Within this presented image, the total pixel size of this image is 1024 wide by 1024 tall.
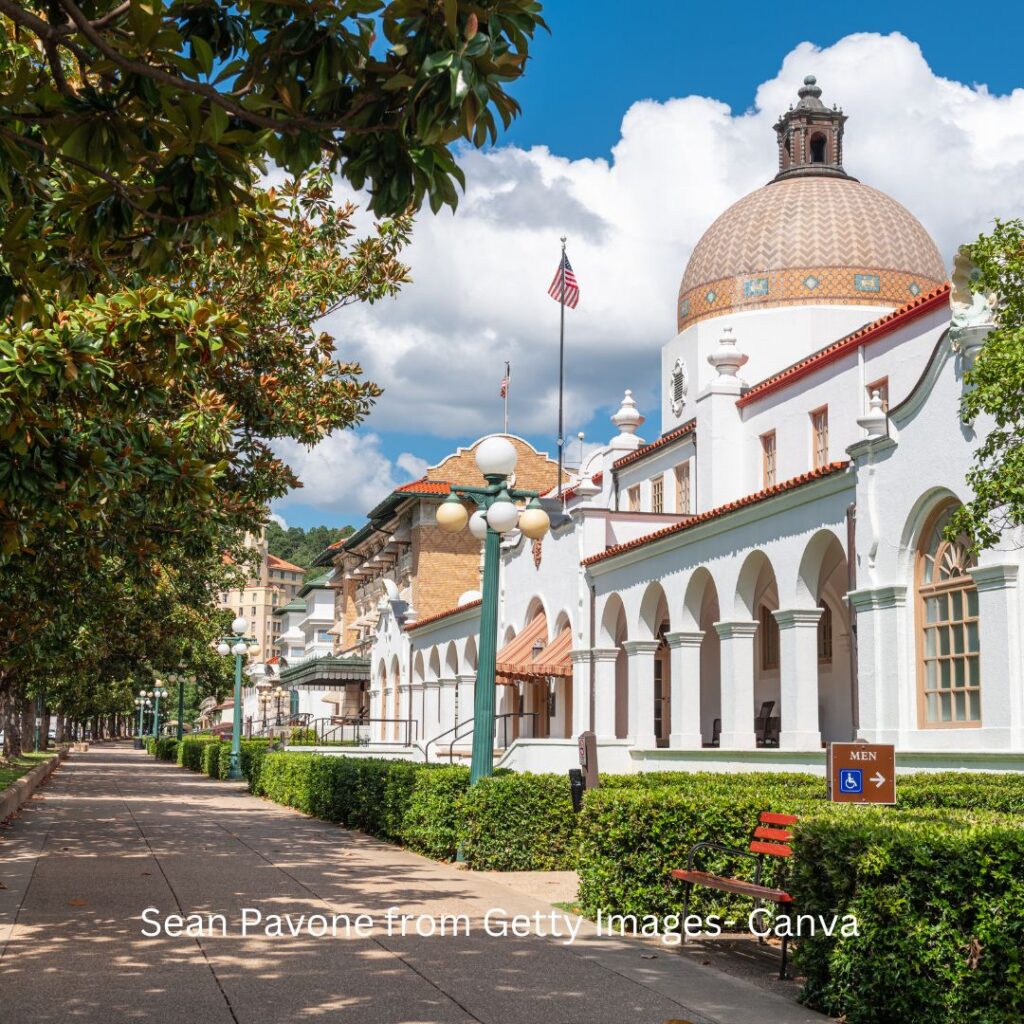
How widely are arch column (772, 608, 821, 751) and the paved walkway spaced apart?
7.63 meters

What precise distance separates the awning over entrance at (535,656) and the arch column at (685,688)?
14.8ft

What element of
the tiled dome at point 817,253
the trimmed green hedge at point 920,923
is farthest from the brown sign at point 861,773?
the tiled dome at point 817,253

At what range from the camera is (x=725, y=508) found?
23.5 meters

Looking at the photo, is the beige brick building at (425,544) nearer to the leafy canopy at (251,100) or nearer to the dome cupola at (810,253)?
the dome cupola at (810,253)

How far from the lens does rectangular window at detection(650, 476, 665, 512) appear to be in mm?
33719

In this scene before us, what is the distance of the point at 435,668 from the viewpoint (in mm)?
44625

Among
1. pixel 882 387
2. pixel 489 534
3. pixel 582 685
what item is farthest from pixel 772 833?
pixel 582 685

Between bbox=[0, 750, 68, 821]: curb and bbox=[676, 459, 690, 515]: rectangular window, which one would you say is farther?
bbox=[676, 459, 690, 515]: rectangular window

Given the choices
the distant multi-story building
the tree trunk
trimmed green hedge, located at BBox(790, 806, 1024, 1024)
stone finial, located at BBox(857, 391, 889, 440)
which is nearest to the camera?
trimmed green hedge, located at BBox(790, 806, 1024, 1024)

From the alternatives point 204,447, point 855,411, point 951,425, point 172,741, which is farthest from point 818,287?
point 172,741

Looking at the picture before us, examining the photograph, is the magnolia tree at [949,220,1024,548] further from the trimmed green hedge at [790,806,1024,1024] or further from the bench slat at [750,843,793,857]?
the trimmed green hedge at [790,806,1024,1024]

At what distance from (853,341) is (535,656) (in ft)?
35.7

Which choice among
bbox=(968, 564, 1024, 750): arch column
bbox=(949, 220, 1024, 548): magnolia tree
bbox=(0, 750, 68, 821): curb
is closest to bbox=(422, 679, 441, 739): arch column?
bbox=(0, 750, 68, 821): curb

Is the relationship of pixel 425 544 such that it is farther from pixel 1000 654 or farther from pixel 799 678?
pixel 1000 654
